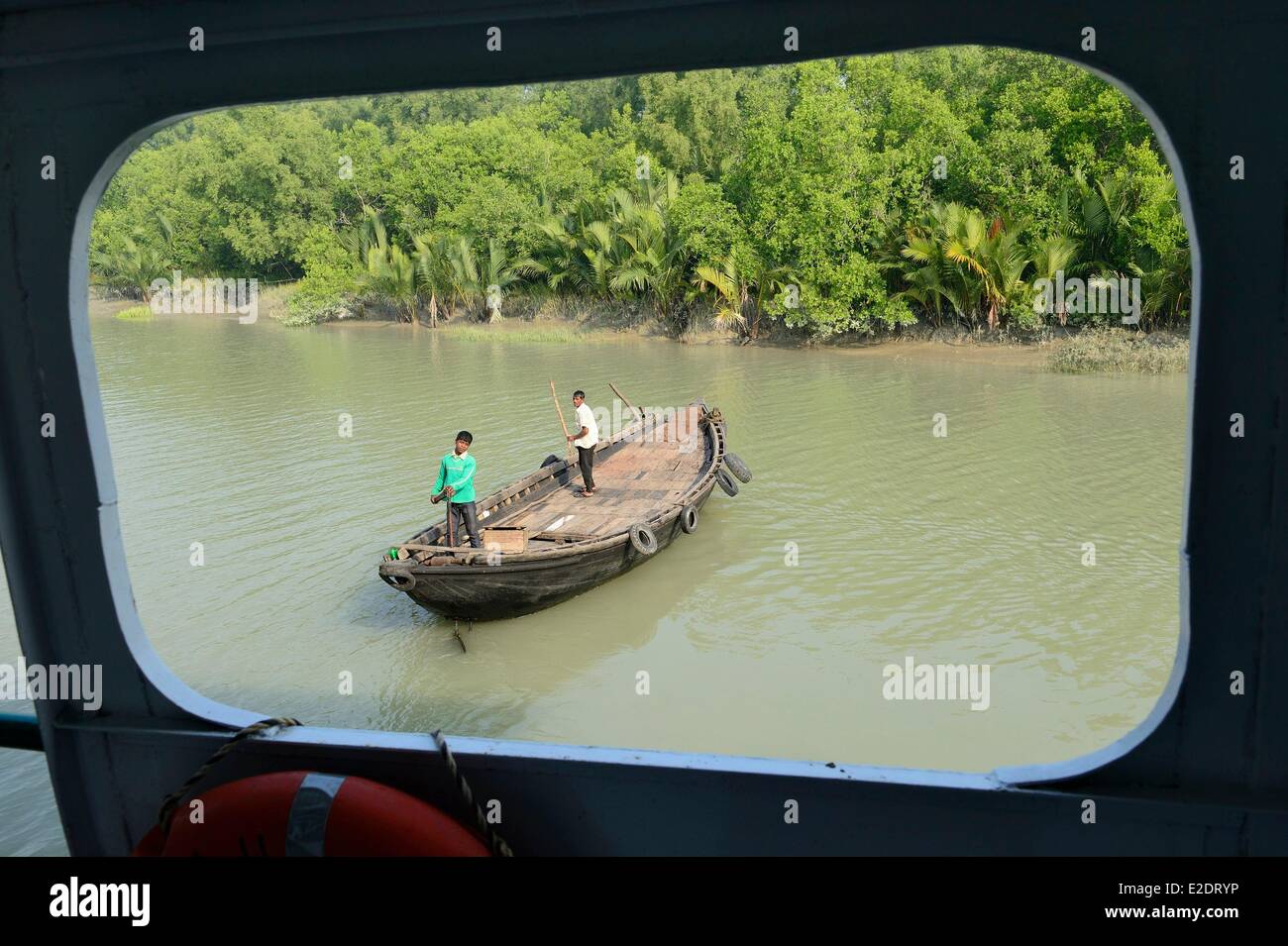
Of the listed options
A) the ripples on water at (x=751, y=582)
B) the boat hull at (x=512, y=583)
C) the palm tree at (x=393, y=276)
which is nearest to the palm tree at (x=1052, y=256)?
the ripples on water at (x=751, y=582)

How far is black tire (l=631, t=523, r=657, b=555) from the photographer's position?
908cm

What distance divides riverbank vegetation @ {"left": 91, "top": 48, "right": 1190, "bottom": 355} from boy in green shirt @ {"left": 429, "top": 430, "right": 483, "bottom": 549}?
760cm

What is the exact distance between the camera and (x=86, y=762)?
2.90 meters

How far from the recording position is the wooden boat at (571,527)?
814 centimetres

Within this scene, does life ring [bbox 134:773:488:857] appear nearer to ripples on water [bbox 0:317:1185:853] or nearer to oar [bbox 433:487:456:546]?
ripples on water [bbox 0:317:1185:853]

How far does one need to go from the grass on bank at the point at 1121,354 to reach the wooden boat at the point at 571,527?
10.2 metres

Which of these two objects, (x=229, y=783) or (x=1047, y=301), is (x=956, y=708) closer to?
(x=229, y=783)

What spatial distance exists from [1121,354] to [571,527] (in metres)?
14.5

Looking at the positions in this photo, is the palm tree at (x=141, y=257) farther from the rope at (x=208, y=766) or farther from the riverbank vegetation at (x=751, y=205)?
the rope at (x=208, y=766)

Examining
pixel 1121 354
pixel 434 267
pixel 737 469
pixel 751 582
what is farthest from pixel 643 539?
pixel 434 267

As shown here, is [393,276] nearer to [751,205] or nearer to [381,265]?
[381,265]

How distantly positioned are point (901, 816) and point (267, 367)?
2500 centimetres

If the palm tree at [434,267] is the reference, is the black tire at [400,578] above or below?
below

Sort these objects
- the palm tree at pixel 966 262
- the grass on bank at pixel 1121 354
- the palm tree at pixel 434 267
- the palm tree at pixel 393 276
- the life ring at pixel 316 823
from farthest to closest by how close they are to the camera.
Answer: the palm tree at pixel 393 276 → the palm tree at pixel 434 267 → the palm tree at pixel 966 262 → the grass on bank at pixel 1121 354 → the life ring at pixel 316 823
